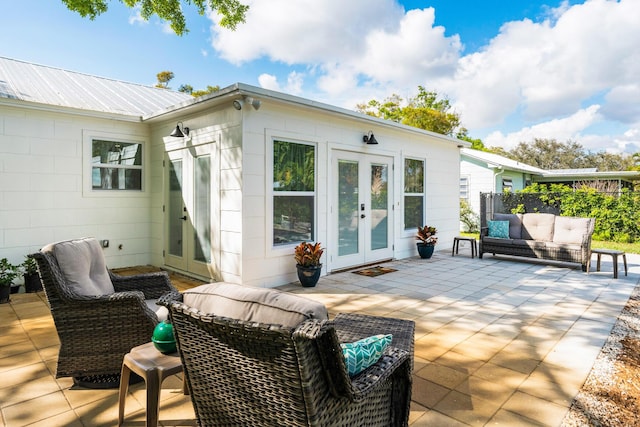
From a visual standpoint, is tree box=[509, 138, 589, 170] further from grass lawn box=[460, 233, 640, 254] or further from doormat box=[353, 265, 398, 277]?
doormat box=[353, 265, 398, 277]

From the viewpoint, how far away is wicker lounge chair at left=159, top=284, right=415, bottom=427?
1149 mm

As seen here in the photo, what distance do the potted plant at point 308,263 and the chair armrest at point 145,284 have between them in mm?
2236

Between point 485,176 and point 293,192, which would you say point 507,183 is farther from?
point 293,192

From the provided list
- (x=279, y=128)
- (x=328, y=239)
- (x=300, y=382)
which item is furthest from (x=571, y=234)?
(x=300, y=382)

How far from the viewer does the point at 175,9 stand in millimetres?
5801

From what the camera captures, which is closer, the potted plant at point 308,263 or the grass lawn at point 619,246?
the potted plant at point 308,263

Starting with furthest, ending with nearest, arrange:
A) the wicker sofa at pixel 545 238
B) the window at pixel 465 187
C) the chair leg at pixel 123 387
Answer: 1. the window at pixel 465 187
2. the wicker sofa at pixel 545 238
3. the chair leg at pixel 123 387

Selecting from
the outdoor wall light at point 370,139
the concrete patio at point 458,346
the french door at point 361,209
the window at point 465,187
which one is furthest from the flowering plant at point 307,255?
the window at point 465,187

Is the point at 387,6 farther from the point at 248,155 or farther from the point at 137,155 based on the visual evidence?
the point at 137,155

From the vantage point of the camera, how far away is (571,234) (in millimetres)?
6652

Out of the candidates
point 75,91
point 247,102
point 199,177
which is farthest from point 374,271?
point 75,91

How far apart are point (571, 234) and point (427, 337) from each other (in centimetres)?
492

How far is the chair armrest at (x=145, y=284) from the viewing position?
296cm

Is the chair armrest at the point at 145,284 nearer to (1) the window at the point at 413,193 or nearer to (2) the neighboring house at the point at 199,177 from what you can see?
(2) the neighboring house at the point at 199,177
